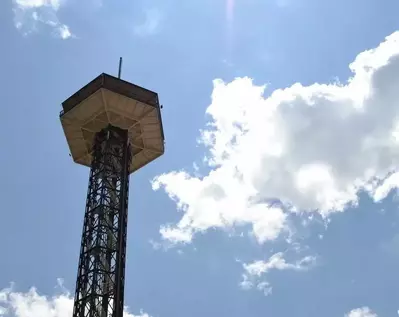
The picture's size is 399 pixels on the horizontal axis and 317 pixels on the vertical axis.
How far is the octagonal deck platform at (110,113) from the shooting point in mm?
55625

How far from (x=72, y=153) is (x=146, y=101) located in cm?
898

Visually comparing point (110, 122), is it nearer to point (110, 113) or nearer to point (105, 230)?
point (110, 113)

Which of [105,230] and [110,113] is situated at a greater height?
[110,113]

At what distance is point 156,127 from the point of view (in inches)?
2311

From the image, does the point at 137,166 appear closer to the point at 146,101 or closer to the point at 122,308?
the point at 146,101

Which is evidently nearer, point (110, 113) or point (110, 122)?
point (110, 113)

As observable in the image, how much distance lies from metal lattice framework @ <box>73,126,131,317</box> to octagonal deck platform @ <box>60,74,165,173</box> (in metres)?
1.04

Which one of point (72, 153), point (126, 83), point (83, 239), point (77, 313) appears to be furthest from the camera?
point (72, 153)

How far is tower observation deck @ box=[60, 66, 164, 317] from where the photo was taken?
48.4m

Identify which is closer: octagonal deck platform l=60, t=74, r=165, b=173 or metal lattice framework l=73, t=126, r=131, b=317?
metal lattice framework l=73, t=126, r=131, b=317

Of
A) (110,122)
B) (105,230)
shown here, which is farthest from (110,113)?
(105,230)

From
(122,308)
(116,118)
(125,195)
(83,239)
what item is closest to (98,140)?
(116,118)

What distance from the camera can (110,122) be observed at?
57250 millimetres

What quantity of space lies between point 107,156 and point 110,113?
3.59m
